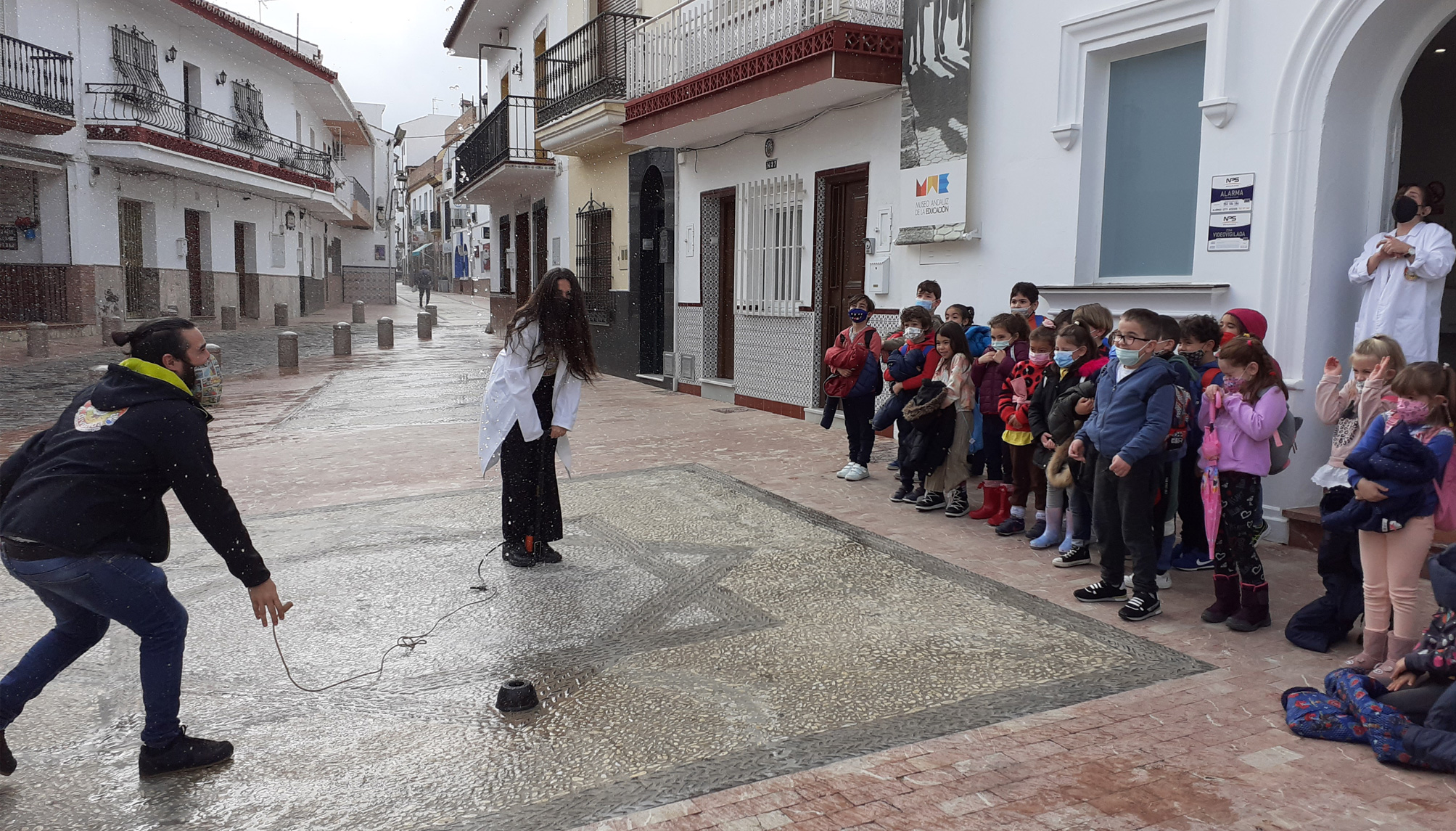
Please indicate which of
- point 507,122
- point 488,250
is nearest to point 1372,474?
point 507,122

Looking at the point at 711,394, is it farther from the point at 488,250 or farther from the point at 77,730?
the point at 488,250

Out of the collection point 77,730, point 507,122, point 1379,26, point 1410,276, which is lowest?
point 77,730

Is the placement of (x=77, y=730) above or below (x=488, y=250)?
below

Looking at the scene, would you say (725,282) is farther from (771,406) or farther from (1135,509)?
(1135,509)

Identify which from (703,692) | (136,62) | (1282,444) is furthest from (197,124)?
(1282,444)

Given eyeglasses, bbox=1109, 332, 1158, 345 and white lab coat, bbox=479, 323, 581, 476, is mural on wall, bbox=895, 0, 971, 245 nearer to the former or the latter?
eyeglasses, bbox=1109, 332, 1158, 345

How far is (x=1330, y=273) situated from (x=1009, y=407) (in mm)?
2129

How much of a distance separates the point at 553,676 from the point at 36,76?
2242 centimetres

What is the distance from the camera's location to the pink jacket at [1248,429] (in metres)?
4.65

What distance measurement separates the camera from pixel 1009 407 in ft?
20.8

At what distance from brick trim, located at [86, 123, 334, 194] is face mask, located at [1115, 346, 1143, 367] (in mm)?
23200

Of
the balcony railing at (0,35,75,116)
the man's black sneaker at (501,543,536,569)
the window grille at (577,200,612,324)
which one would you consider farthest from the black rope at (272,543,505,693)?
the balcony railing at (0,35,75,116)

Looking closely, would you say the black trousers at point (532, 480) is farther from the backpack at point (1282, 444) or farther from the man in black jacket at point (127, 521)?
the backpack at point (1282, 444)

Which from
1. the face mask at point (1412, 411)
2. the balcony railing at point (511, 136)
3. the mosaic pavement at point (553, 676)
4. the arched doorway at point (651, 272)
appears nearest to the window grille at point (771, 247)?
the arched doorway at point (651, 272)
